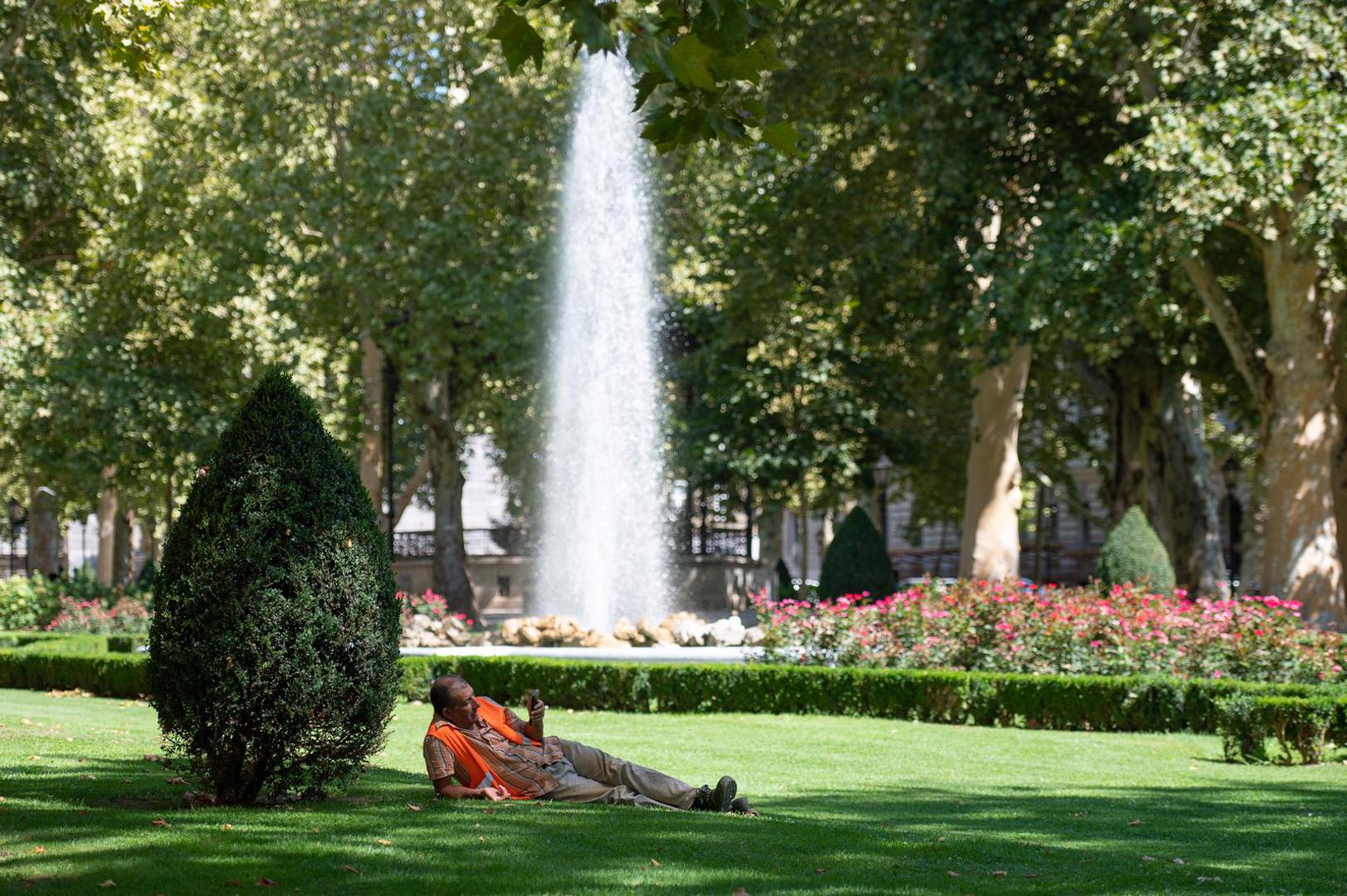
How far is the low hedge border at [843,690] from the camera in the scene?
14.6m

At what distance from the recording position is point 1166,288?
25.0 meters

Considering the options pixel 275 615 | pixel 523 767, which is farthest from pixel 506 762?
pixel 275 615

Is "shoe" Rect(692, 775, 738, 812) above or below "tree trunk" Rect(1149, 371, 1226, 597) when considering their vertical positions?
below

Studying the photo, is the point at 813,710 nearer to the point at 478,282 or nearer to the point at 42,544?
the point at 478,282

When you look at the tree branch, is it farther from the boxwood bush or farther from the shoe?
the shoe

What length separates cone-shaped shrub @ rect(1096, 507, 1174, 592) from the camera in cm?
2323

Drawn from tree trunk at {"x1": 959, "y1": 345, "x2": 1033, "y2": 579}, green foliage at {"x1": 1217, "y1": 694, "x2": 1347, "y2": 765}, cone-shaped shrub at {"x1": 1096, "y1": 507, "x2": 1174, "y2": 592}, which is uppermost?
tree trunk at {"x1": 959, "y1": 345, "x2": 1033, "y2": 579}

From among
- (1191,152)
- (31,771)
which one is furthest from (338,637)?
(1191,152)

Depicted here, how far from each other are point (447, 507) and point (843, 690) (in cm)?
1706

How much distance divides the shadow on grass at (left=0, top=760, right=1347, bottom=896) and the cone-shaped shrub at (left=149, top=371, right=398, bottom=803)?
0.33 meters

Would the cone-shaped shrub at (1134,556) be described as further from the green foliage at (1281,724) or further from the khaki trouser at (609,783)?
the khaki trouser at (609,783)

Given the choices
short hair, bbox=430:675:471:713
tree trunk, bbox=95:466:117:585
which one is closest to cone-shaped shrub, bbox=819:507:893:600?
tree trunk, bbox=95:466:117:585

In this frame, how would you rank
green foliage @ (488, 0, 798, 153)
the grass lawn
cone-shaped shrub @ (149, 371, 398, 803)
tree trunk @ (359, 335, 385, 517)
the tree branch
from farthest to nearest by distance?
tree trunk @ (359, 335, 385, 517) → the tree branch → cone-shaped shrub @ (149, 371, 398, 803) → the grass lawn → green foliage @ (488, 0, 798, 153)

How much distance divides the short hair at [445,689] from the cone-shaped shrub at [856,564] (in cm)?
1854
